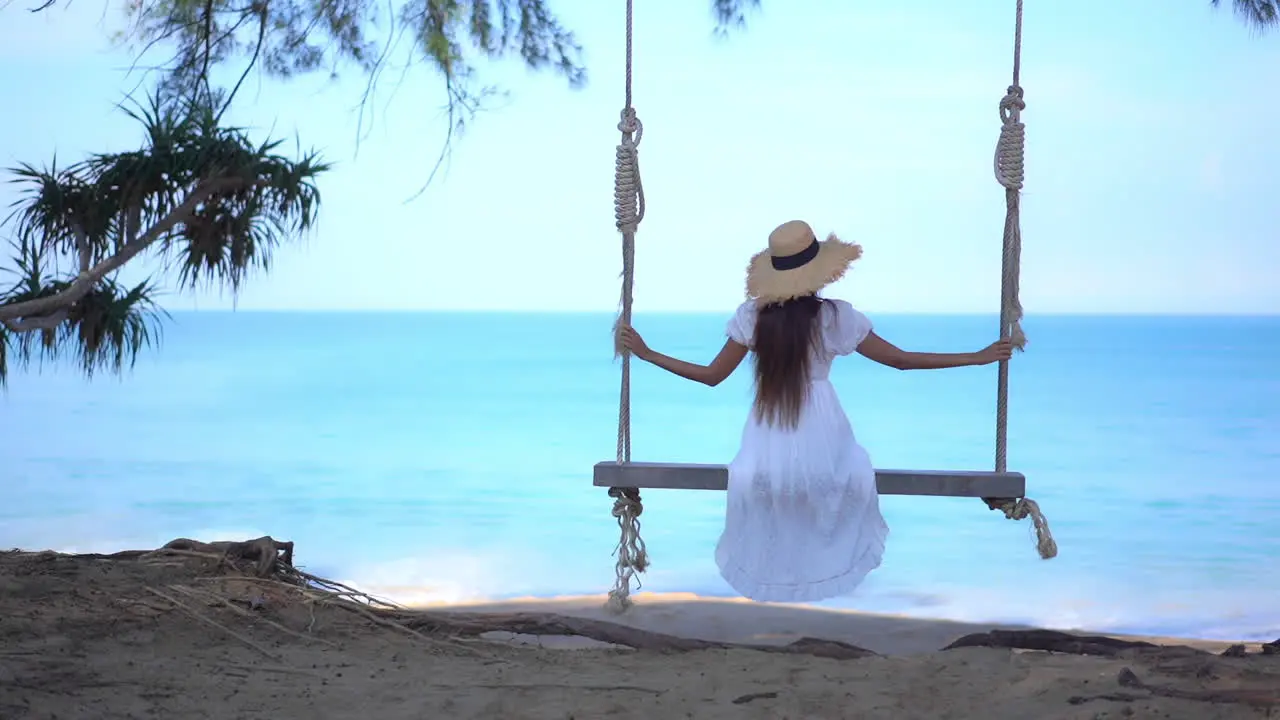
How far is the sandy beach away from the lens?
9.54ft

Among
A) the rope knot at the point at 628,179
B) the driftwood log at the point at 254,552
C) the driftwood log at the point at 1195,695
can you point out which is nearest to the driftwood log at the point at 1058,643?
the driftwood log at the point at 1195,695

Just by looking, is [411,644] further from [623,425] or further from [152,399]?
[152,399]

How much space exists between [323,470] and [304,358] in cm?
1917

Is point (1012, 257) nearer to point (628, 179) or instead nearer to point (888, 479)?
point (888, 479)

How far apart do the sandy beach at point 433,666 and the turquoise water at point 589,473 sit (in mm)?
901

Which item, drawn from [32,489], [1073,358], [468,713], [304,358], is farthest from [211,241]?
[304,358]

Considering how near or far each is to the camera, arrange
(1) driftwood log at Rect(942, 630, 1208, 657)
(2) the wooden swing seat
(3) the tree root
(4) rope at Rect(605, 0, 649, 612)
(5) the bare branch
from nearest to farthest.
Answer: (2) the wooden swing seat
(4) rope at Rect(605, 0, 649, 612)
(1) driftwood log at Rect(942, 630, 1208, 657)
(3) the tree root
(5) the bare branch

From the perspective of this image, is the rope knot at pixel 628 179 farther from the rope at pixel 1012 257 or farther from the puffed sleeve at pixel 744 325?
the rope at pixel 1012 257

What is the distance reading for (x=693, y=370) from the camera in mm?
2902

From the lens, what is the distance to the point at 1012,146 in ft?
9.86

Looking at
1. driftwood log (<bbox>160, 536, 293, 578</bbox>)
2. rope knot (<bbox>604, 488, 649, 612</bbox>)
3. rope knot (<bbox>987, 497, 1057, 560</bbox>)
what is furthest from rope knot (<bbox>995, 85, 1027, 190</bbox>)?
driftwood log (<bbox>160, 536, 293, 578</bbox>)

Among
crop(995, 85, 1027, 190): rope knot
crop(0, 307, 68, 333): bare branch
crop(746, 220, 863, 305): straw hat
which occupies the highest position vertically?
crop(995, 85, 1027, 190): rope knot

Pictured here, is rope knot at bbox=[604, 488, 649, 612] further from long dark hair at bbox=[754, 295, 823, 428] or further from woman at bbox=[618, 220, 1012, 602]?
long dark hair at bbox=[754, 295, 823, 428]

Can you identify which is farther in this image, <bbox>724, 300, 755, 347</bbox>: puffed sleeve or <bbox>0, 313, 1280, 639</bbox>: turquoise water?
<bbox>0, 313, 1280, 639</bbox>: turquoise water
